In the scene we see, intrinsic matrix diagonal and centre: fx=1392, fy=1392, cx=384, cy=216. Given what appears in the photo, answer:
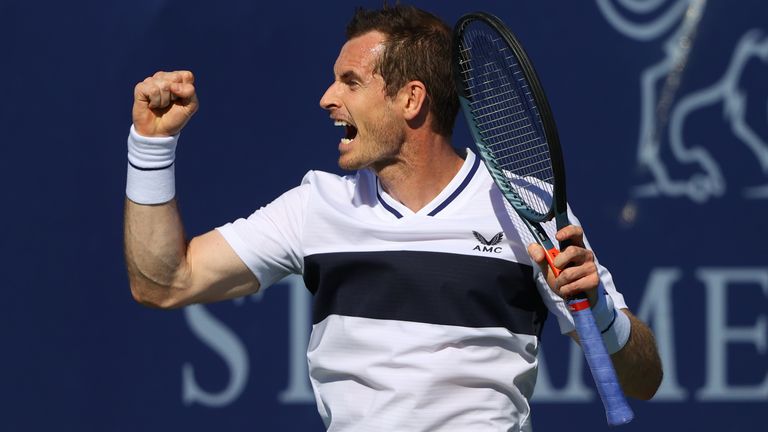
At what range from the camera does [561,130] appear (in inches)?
156

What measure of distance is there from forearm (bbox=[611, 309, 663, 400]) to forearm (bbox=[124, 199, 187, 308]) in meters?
0.84

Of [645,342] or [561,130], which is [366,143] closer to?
[645,342]

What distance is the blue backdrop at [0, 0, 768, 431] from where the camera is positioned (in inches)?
154

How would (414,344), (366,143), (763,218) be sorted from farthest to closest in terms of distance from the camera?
(763,218)
(366,143)
(414,344)

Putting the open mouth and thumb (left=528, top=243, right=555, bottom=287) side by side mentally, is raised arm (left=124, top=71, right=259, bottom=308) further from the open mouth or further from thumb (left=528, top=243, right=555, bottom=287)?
thumb (left=528, top=243, right=555, bottom=287)

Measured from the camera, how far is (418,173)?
9.11ft

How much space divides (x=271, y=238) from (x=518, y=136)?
54cm

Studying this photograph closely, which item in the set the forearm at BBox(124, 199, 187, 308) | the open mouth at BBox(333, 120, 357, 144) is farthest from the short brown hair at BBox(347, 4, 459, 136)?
the forearm at BBox(124, 199, 187, 308)

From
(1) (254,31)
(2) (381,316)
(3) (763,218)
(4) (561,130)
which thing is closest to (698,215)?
(3) (763,218)

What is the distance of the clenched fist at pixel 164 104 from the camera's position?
8.52 ft

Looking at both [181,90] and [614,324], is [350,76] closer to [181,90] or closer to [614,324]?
[181,90]

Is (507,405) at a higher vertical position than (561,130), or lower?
lower

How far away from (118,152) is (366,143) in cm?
143

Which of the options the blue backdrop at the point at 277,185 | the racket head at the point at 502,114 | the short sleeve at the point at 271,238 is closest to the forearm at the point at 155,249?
the short sleeve at the point at 271,238
